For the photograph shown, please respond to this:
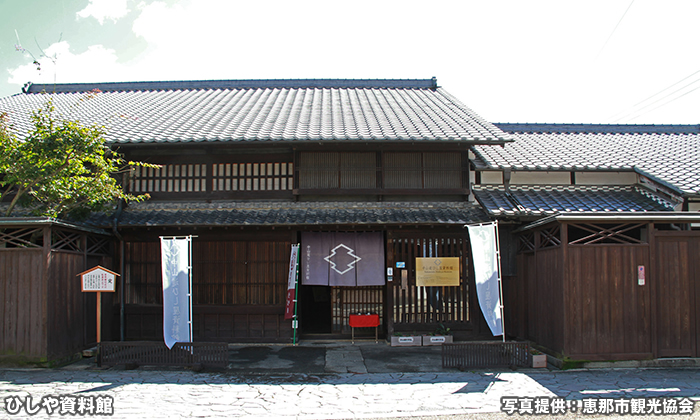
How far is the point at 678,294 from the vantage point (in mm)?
9078

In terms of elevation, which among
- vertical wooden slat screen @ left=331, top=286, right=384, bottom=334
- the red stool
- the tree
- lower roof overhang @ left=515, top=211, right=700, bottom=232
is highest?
the tree

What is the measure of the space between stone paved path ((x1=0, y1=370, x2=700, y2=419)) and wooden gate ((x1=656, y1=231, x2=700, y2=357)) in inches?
21.8

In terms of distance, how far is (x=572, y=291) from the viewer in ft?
28.9

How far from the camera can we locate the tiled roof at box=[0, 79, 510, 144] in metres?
11.4

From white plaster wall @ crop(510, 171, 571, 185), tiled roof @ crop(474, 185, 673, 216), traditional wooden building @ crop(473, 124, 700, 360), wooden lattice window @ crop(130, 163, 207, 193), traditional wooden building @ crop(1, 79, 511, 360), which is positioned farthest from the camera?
white plaster wall @ crop(510, 171, 571, 185)

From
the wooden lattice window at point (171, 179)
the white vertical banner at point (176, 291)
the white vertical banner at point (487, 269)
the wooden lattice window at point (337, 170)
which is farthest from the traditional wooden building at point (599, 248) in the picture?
the wooden lattice window at point (171, 179)

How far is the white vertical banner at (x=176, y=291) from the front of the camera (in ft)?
29.6

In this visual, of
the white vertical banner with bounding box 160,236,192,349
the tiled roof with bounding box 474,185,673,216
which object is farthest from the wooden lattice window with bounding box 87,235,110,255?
the tiled roof with bounding box 474,185,673,216

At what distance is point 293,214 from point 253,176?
1816mm

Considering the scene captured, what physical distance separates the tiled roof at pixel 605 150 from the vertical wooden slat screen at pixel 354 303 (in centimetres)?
459

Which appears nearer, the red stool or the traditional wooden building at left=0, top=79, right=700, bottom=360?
the traditional wooden building at left=0, top=79, right=700, bottom=360

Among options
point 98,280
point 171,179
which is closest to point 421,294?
point 171,179

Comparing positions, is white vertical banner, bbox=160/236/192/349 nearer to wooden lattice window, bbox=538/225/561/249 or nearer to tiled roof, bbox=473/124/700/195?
wooden lattice window, bbox=538/225/561/249

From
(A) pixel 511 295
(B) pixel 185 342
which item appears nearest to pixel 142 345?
(B) pixel 185 342
